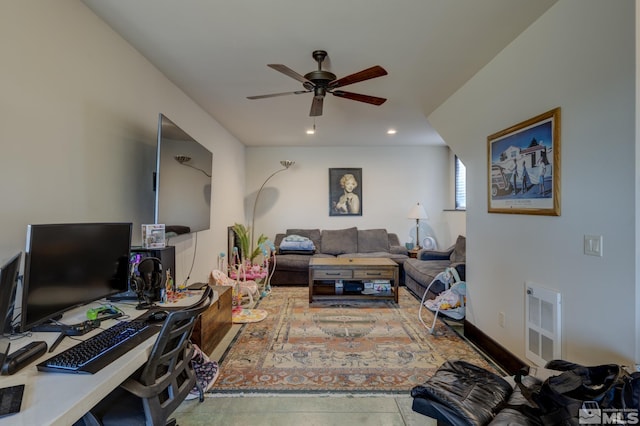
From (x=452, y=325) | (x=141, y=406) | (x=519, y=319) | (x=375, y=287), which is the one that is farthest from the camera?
(x=375, y=287)

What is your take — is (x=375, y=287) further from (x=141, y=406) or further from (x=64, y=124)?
(x=64, y=124)

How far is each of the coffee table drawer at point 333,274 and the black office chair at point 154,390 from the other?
279 centimetres

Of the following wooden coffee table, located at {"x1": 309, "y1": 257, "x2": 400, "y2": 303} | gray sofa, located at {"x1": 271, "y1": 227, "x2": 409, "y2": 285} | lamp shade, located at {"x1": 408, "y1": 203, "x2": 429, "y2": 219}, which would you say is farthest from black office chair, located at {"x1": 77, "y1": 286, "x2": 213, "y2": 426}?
lamp shade, located at {"x1": 408, "y1": 203, "x2": 429, "y2": 219}

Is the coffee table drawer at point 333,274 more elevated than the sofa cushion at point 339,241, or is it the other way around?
the sofa cushion at point 339,241

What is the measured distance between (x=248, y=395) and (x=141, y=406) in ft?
3.23

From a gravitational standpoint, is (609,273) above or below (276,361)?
above

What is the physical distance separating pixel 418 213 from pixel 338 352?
368 cm

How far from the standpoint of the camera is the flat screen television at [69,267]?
4.37 ft

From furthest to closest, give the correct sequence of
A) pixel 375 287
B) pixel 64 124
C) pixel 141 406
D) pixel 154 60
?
pixel 375 287 → pixel 154 60 → pixel 64 124 → pixel 141 406

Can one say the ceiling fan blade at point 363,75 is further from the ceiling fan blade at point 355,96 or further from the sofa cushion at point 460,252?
the sofa cushion at point 460,252

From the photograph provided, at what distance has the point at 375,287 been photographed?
4.38 metres

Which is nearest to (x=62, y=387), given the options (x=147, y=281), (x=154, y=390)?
(x=154, y=390)

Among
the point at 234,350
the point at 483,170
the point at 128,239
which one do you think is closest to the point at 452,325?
the point at 483,170

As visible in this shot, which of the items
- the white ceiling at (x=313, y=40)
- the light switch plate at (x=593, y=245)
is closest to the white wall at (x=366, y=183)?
the white ceiling at (x=313, y=40)
